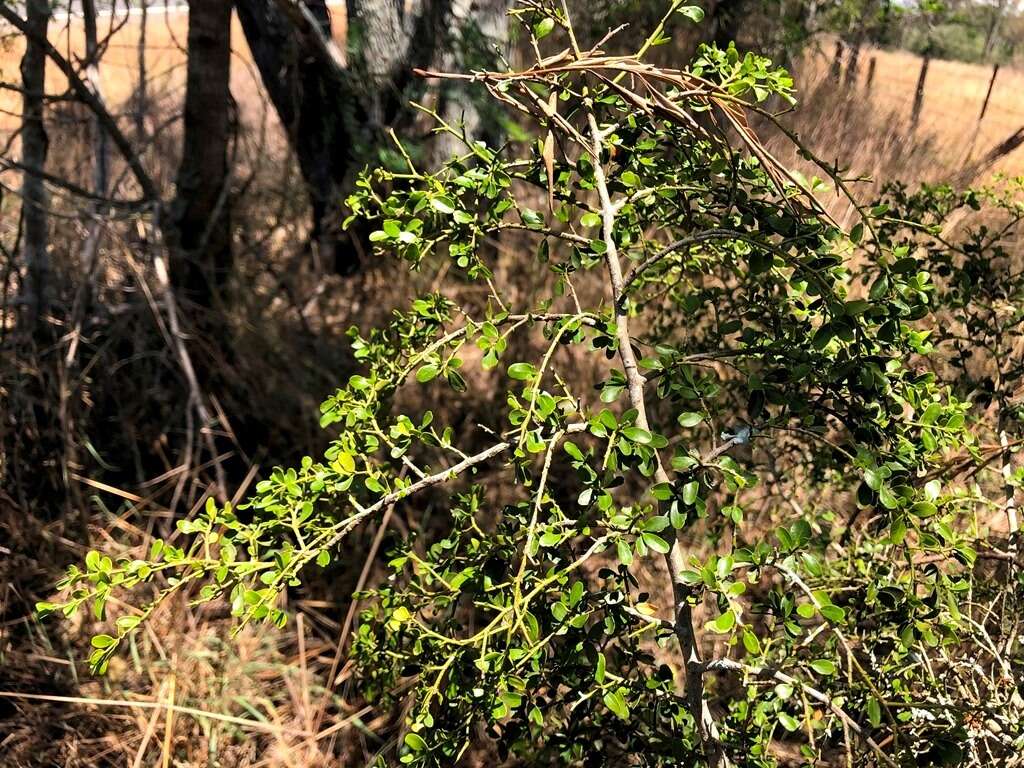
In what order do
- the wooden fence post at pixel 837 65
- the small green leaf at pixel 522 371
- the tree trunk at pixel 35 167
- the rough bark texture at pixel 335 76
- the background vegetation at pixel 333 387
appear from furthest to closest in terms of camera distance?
the wooden fence post at pixel 837 65, the rough bark texture at pixel 335 76, the tree trunk at pixel 35 167, the background vegetation at pixel 333 387, the small green leaf at pixel 522 371

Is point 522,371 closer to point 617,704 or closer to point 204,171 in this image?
point 617,704

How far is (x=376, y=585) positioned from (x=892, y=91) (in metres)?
3.74

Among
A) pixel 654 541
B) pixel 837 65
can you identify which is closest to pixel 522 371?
pixel 654 541

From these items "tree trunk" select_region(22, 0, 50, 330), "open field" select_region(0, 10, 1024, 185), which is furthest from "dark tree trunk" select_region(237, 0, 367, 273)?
"tree trunk" select_region(22, 0, 50, 330)

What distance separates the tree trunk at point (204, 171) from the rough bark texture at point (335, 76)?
26cm

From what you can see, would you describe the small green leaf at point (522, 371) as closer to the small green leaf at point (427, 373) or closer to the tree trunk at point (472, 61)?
the small green leaf at point (427, 373)

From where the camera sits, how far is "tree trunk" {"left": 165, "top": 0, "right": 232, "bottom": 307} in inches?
92.8

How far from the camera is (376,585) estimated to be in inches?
89.6

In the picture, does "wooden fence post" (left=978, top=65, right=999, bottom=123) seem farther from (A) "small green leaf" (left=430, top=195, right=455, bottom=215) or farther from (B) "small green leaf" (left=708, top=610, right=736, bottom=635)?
(B) "small green leaf" (left=708, top=610, right=736, bottom=635)

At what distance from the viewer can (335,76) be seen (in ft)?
9.22

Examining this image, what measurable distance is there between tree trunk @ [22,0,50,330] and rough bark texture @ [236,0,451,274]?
69 centimetres

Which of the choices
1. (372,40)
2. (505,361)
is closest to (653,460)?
(505,361)

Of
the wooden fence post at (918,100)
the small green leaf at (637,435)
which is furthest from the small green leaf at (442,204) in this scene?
the wooden fence post at (918,100)

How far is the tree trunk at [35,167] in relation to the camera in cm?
231
